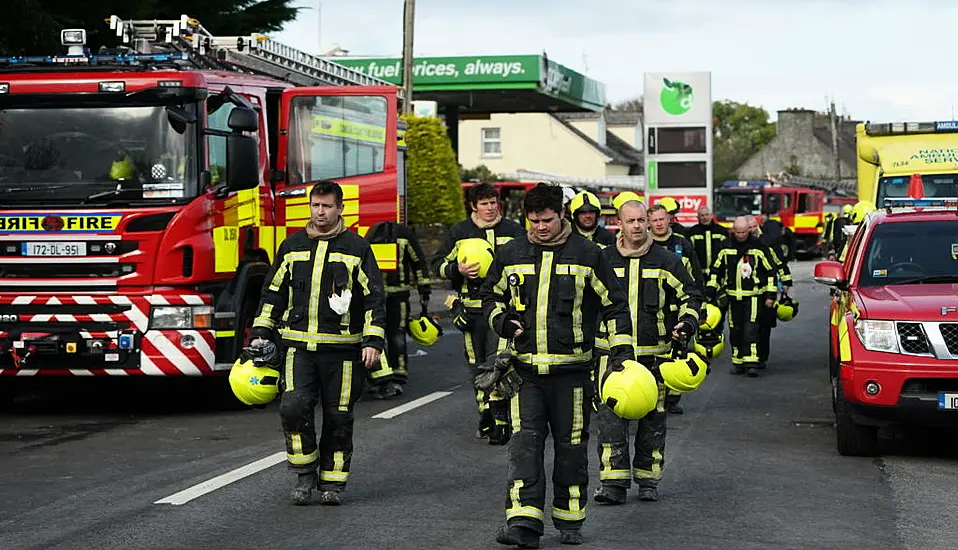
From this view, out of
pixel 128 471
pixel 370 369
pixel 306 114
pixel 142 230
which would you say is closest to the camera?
pixel 370 369

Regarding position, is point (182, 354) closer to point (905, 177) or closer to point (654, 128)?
point (905, 177)

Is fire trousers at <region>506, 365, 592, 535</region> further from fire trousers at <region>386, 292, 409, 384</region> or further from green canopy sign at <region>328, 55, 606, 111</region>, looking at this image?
green canopy sign at <region>328, 55, 606, 111</region>

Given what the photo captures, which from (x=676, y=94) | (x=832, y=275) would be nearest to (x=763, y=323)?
(x=832, y=275)

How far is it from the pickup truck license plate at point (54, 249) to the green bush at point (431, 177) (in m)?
18.9

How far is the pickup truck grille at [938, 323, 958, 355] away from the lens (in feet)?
34.8

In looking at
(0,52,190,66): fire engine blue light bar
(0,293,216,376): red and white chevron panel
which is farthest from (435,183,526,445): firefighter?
(0,52,190,66): fire engine blue light bar

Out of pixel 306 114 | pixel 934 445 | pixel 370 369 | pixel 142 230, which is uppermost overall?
pixel 306 114

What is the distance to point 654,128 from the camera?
34.7 m

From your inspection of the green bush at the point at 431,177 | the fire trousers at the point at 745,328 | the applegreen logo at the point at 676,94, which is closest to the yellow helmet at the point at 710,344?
the fire trousers at the point at 745,328

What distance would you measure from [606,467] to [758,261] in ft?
29.3

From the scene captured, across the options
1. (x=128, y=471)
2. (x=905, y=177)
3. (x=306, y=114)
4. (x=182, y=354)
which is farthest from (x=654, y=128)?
(x=128, y=471)

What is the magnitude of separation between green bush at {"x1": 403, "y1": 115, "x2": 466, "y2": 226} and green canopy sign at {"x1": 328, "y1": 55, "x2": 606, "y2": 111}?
5.11 metres

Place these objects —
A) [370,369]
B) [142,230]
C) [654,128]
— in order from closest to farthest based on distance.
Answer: [370,369] < [142,230] < [654,128]

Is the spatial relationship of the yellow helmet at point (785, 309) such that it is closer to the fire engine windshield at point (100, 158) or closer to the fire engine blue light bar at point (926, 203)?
the fire engine blue light bar at point (926, 203)
